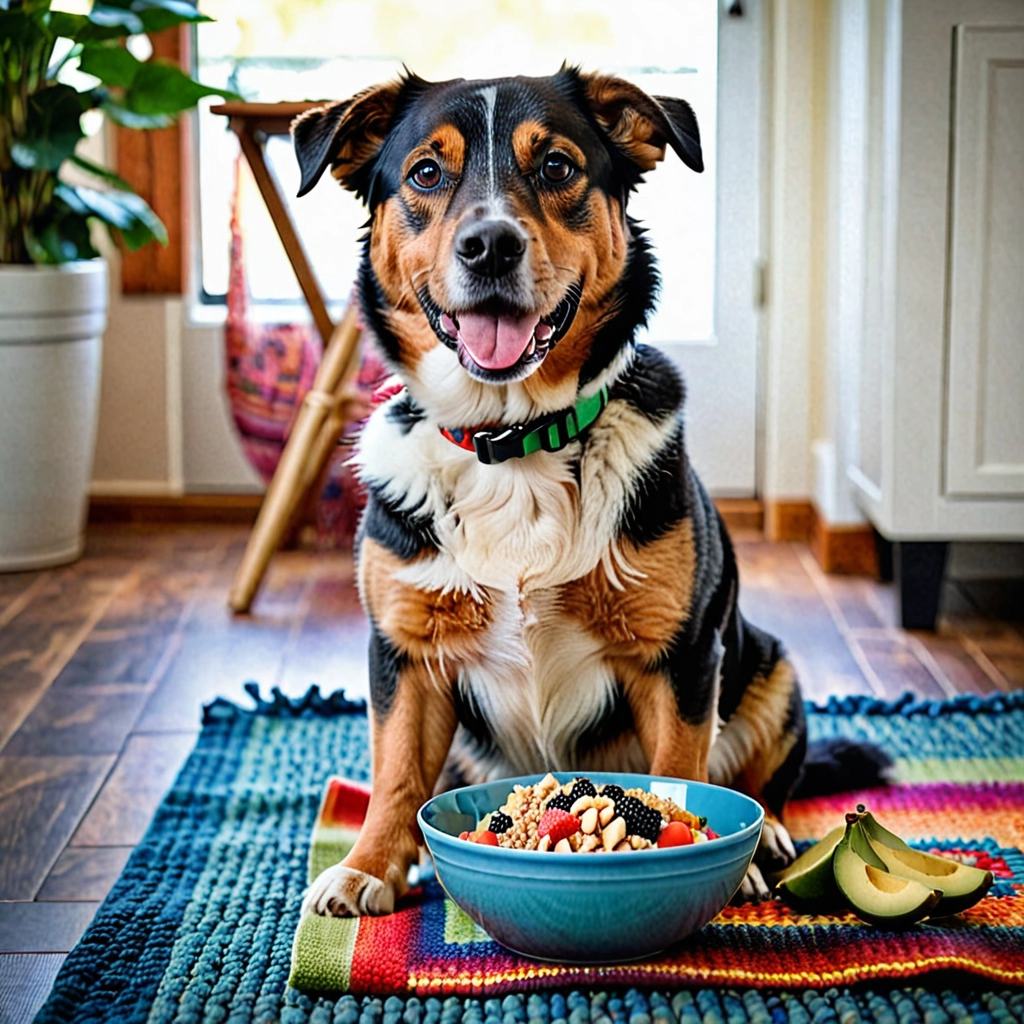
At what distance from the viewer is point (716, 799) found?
4.91 ft

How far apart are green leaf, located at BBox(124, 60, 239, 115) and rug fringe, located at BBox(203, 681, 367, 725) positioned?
1.36 metres

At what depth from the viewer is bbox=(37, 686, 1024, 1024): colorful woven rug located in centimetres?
134

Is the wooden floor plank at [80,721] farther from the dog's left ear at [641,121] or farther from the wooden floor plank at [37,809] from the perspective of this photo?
the dog's left ear at [641,121]

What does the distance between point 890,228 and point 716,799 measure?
5.06 ft

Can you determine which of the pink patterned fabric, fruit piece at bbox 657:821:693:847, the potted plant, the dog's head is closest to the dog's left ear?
the dog's head

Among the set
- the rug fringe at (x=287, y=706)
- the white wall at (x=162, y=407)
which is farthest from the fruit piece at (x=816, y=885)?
the white wall at (x=162, y=407)

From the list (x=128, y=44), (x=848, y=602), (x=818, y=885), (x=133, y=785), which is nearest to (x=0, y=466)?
(x=128, y=44)

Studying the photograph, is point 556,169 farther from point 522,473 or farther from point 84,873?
point 84,873

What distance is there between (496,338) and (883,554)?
1943mm

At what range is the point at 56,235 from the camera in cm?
326

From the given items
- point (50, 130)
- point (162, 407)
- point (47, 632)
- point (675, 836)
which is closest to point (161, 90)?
point (50, 130)

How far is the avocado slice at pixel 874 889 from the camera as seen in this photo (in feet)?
4.76

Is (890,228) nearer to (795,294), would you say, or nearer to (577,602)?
(795,294)

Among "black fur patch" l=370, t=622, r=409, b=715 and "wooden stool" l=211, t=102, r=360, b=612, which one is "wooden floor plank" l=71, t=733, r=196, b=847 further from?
"wooden stool" l=211, t=102, r=360, b=612
